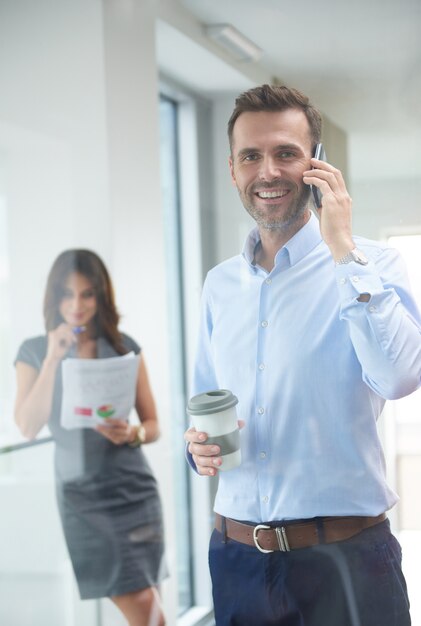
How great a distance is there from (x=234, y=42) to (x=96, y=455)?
1.27m

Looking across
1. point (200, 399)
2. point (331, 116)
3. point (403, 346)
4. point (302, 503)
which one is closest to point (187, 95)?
point (331, 116)

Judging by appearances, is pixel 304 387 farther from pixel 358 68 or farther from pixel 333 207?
pixel 358 68

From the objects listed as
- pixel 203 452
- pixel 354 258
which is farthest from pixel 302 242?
pixel 203 452

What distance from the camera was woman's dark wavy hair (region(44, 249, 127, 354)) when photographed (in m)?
2.54

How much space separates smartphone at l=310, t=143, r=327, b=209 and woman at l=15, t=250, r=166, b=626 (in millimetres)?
793

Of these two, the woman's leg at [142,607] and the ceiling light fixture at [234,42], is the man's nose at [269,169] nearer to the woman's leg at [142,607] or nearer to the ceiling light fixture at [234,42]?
the ceiling light fixture at [234,42]

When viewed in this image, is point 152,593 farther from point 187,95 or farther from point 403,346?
point 187,95

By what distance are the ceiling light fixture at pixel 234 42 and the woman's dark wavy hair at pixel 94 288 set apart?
745mm

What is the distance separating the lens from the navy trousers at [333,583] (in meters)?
1.99

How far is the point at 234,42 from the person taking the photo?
7.20ft

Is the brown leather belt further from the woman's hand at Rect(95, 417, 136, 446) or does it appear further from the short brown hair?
the short brown hair

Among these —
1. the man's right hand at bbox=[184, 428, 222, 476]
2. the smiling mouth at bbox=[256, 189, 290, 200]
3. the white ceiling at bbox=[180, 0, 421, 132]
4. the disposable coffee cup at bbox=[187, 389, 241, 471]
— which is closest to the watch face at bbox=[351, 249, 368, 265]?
the smiling mouth at bbox=[256, 189, 290, 200]

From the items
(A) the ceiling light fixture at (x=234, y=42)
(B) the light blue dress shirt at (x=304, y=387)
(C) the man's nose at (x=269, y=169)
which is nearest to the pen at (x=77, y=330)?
(B) the light blue dress shirt at (x=304, y=387)

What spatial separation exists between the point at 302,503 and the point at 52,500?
39.4 inches
